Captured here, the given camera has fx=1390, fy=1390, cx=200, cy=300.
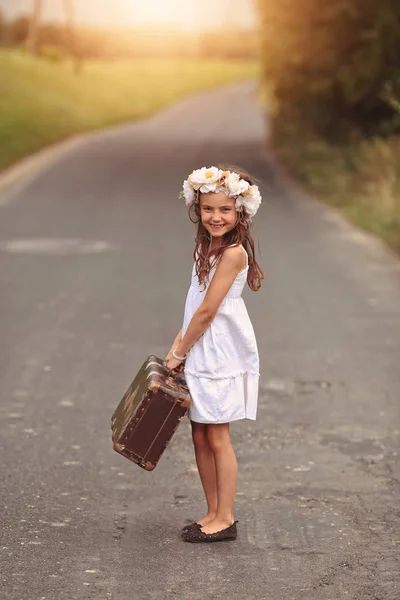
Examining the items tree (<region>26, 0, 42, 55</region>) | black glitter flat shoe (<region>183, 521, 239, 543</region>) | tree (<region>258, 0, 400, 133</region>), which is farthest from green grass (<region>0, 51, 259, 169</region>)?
black glitter flat shoe (<region>183, 521, 239, 543</region>)

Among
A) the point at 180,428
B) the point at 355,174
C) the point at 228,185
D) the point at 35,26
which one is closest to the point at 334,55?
the point at 355,174

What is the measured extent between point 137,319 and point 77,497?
194 inches

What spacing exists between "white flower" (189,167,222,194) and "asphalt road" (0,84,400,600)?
68 centimetres

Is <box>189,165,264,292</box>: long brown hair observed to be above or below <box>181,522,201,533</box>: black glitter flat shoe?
above

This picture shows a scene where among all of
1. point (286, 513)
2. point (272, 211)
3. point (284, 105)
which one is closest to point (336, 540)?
point (286, 513)

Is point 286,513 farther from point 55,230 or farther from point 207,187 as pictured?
point 55,230

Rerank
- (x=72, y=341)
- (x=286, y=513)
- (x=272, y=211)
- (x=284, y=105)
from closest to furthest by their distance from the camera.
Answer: (x=286, y=513) < (x=72, y=341) < (x=272, y=211) < (x=284, y=105)

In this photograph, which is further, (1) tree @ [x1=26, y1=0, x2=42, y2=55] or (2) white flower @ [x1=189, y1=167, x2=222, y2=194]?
(1) tree @ [x1=26, y1=0, x2=42, y2=55]

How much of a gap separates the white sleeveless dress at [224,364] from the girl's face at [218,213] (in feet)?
0.59

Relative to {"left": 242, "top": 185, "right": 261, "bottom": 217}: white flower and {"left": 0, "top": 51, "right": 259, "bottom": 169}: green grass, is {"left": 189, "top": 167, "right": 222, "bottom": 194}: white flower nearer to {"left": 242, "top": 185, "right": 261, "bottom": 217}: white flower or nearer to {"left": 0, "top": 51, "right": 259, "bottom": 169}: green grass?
{"left": 242, "top": 185, "right": 261, "bottom": 217}: white flower

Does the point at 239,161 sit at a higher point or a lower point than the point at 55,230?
lower

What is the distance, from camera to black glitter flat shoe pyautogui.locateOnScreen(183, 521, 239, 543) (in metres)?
5.69

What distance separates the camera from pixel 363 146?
23531mm

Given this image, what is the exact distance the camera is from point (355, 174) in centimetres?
2403
